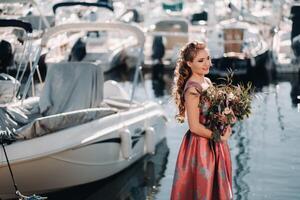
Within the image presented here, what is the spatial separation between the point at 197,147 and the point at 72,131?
3.23 m

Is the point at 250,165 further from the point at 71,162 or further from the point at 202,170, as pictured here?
the point at 202,170

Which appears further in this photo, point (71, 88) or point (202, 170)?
point (71, 88)

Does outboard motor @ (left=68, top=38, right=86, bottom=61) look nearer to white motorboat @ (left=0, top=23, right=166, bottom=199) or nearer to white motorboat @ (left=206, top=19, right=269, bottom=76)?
white motorboat @ (left=206, top=19, right=269, bottom=76)

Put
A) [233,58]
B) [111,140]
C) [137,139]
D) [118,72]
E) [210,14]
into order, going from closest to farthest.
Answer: [111,140] < [137,139] < [233,58] < [118,72] < [210,14]

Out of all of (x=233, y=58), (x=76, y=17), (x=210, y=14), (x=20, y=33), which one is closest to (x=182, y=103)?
(x=20, y=33)

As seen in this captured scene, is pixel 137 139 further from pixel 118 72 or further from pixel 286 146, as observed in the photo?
pixel 118 72

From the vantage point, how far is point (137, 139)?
10414 mm

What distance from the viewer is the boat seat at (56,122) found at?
8.45 meters

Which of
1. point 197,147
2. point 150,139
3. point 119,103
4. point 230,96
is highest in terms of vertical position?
point 230,96

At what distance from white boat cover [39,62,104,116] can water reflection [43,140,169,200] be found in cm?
104

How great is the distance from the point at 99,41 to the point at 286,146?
1319cm

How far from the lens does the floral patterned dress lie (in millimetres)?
5750

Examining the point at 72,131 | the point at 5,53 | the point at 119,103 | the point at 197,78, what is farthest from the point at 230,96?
the point at 5,53

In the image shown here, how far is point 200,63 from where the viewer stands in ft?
18.9
